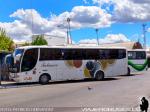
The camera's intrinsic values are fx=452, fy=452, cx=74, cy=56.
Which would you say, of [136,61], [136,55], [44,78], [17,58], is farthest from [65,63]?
[136,55]

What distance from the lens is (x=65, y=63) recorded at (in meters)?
34.8

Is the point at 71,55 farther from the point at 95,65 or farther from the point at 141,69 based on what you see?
the point at 141,69

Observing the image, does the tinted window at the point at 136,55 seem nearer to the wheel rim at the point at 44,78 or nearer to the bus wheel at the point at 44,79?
the bus wheel at the point at 44,79

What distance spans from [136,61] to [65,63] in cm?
1363

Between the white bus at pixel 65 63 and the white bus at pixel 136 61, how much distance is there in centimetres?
665

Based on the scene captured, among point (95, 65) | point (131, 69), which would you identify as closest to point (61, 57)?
point (95, 65)

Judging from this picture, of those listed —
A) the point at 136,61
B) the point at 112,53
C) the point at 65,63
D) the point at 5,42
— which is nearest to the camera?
the point at 65,63

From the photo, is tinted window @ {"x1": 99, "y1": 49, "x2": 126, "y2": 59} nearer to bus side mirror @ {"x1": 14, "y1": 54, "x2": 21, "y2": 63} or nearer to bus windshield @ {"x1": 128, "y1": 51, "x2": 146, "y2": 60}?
bus windshield @ {"x1": 128, "y1": 51, "x2": 146, "y2": 60}

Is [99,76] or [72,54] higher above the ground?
[72,54]

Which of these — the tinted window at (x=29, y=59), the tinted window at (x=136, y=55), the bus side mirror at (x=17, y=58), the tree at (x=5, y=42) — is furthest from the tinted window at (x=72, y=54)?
the tree at (x=5, y=42)

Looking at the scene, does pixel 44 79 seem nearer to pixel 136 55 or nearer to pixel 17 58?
pixel 17 58

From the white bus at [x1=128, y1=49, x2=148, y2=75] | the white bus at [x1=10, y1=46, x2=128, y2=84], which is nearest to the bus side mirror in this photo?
the white bus at [x1=10, y1=46, x2=128, y2=84]

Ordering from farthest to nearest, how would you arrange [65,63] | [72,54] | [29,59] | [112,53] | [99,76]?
[112,53]
[99,76]
[72,54]
[65,63]
[29,59]

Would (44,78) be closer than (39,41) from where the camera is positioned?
Yes
